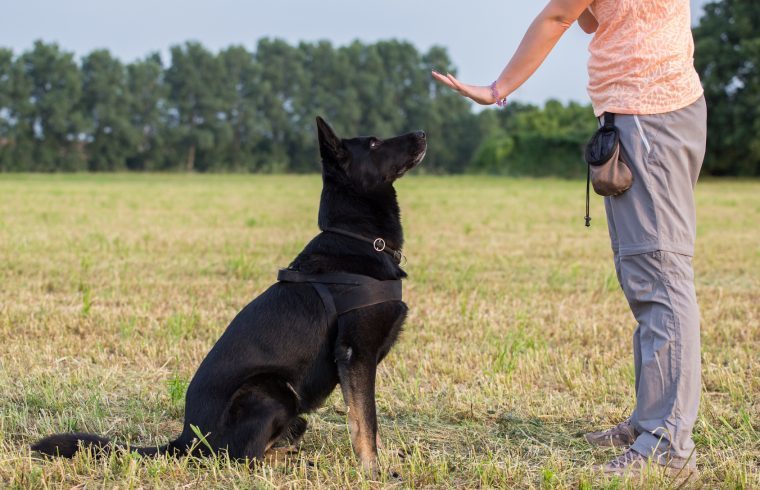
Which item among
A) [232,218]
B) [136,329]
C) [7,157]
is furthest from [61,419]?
[7,157]

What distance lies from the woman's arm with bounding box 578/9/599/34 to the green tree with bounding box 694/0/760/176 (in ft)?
147

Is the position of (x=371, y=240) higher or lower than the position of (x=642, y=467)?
higher

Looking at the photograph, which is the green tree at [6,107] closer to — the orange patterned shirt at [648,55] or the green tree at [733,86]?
the green tree at [733,86]

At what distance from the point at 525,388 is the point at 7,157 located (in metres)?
54.0

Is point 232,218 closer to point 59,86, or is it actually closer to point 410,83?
point 59,86

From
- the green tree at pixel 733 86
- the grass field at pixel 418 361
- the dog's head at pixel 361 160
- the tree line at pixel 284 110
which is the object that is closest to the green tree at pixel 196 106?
the tree line at pixel 284 110

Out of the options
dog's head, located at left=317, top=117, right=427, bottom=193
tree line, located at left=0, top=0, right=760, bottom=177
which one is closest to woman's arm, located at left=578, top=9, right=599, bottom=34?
dog's head, located at left=317, top=117, right=427, bottom=193

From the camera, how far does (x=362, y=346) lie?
137 inches

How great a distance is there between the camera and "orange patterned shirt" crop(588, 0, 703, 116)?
3.29 m

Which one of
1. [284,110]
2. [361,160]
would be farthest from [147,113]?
[361,160]

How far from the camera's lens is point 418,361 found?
18.0 feet

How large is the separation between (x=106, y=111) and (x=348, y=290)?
5925cm

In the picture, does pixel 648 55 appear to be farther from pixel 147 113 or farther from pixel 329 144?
pixel 147 113

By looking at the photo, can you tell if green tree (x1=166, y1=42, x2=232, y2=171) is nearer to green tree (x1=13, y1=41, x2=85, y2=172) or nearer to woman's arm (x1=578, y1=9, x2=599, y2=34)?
green tree (x1=13, y1=41, x2=85, y2=172)
